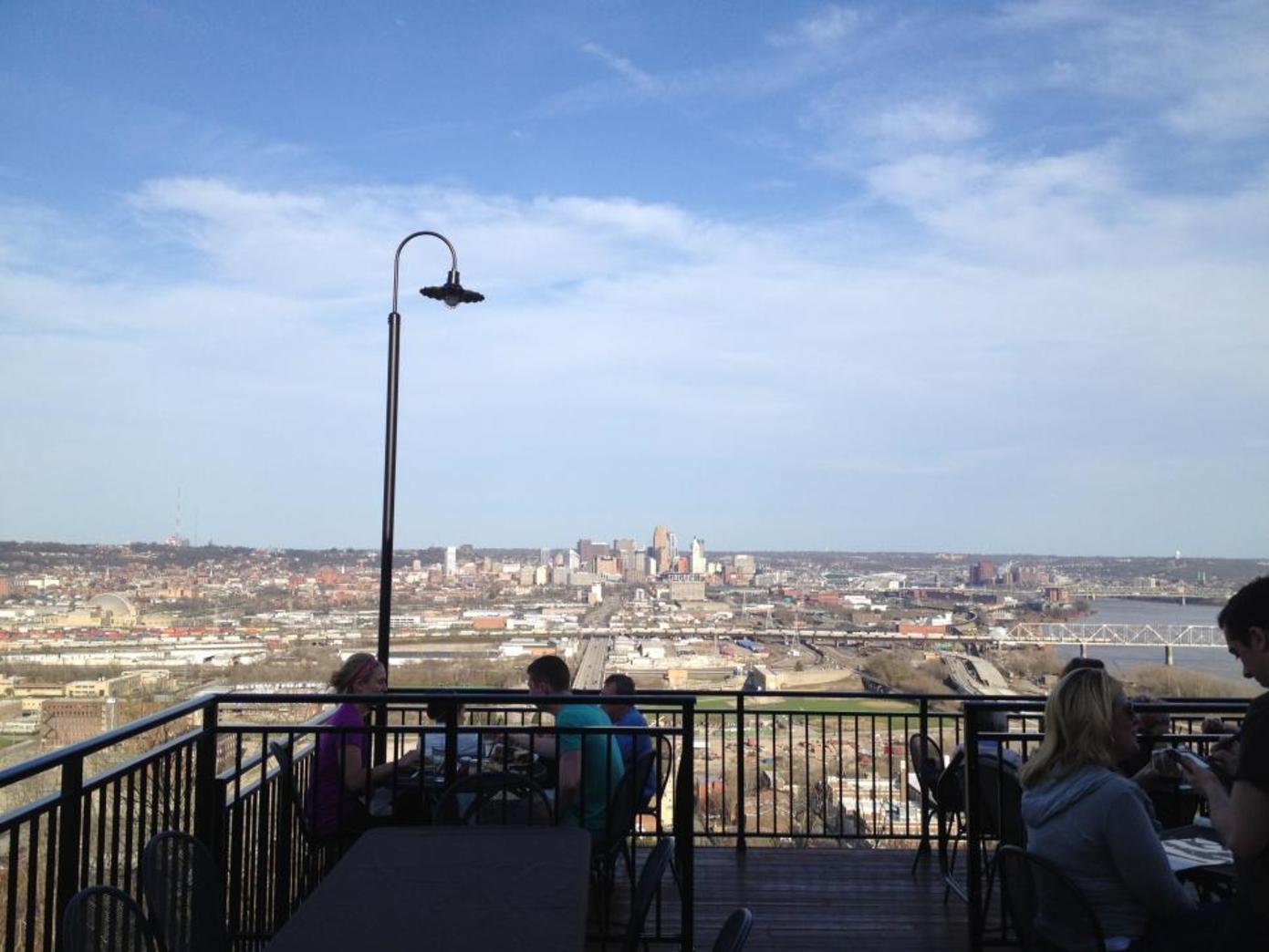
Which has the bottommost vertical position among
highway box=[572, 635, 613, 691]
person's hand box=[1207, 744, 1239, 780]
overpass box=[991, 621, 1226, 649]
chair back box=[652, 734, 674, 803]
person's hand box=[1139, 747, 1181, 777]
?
highway box=[572, 635, 613, 691]

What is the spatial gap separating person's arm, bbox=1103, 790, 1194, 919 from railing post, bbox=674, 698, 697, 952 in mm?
1834

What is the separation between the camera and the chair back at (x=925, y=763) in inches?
259

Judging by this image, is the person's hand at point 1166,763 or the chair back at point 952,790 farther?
the chair back at point 952,790

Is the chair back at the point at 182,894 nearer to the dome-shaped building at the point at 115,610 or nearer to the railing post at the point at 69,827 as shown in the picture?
the railing post at the point at 69,827

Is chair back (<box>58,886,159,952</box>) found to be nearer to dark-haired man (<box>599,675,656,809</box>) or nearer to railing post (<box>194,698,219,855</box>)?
railing post (<box>194,698,219,855</box>)

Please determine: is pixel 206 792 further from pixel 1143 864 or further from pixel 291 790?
pixel 1143 864

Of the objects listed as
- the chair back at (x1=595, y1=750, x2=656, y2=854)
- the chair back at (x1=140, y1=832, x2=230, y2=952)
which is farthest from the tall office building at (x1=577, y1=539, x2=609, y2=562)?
the chair back at (x1=140, y1=832, x2=230, y2=952)

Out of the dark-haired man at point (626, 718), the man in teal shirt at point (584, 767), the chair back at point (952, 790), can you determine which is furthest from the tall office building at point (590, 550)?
the man in teal shirt at point (584, 767)

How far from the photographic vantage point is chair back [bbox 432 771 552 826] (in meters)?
4.11

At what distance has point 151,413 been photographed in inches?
1722

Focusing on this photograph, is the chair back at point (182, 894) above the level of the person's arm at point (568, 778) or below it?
above

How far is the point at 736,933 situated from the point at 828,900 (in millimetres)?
4309

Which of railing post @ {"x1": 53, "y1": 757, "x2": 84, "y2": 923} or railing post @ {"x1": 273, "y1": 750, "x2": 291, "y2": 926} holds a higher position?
railing post @ {"x1": 53, "y1": 757, "x2": 84, "y2": 923}

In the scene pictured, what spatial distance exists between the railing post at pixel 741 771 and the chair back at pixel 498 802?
285 centimetres
